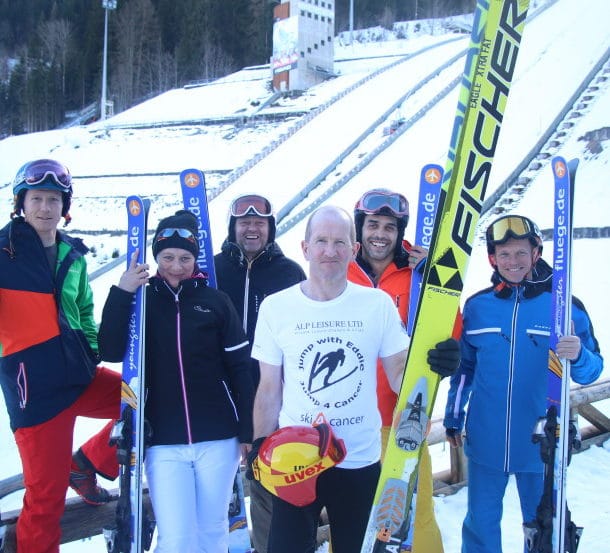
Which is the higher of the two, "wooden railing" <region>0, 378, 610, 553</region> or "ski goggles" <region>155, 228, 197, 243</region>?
"ski goggles" <region>155, 228, 197, 243</region>

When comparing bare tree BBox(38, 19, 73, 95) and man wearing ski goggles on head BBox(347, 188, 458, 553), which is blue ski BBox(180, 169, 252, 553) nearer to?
man wearing ski goggles on head BBox(347, 188, 458, 553)

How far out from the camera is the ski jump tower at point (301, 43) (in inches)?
1443

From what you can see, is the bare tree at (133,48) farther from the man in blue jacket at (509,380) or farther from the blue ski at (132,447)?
the man in blue jacket at (509,380)

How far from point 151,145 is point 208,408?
1080 inches

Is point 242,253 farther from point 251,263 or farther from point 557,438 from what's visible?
point 557,438

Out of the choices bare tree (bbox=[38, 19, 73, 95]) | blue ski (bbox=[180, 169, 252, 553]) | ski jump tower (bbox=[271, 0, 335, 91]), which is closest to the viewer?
blue ski (bbox=[180, 169, 252, 553])

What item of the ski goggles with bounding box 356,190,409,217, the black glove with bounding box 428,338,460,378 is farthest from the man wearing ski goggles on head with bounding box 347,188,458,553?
the black glove with bounding box 428,338,460,378

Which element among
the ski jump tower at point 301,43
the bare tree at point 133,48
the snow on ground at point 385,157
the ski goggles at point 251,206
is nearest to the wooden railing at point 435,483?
the snow on ground at point 385,157

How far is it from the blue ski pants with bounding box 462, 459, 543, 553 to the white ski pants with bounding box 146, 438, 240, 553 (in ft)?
3.90

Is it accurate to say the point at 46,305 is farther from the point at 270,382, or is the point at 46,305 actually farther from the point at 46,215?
the point at 270,382

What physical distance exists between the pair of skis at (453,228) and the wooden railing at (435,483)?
1.43 metres

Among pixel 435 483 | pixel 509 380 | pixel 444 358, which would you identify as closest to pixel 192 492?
pixel 444 358

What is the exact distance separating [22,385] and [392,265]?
1.85 meters

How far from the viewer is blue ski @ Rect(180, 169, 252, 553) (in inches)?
117
